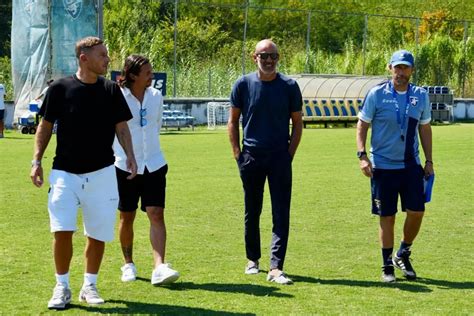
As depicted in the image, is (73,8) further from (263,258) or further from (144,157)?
(144,157)

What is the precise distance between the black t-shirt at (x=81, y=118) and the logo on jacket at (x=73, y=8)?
Result: 27345 millimetres

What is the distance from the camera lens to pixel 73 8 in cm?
3462

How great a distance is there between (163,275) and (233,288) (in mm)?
583

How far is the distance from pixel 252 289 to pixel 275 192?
3.14ft

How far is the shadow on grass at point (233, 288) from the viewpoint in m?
8.43

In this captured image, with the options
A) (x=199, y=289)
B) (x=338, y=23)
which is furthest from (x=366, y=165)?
(x=338, y=23)

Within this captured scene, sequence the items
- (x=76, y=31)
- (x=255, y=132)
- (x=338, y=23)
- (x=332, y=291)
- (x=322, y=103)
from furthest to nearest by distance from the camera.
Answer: (x=338, y=23)
(x=322, y=103)
(x=76, y=31)
(x=255, y=132)
(x=332, y=291)

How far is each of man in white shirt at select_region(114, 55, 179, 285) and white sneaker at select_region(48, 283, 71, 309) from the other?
1.08m

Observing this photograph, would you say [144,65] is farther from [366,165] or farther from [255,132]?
[366,165]

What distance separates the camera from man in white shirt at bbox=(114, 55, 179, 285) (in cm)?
877

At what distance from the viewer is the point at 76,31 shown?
34.6m

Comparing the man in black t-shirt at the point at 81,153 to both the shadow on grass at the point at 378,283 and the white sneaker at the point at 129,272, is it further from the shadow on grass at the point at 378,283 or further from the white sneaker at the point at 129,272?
the shadow on grass at the point at 378,283

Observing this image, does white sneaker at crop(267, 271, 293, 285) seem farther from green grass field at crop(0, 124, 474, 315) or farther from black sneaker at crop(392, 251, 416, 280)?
black sneaker at crop(392, 251, 416, 280)

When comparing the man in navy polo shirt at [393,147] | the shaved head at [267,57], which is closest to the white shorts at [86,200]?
the shaved head at [267,57]
